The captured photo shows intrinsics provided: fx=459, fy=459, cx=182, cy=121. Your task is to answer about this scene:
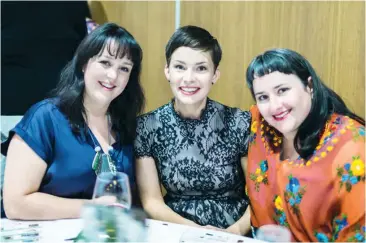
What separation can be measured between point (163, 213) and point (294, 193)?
0.46 meters

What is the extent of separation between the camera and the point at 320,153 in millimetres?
1298

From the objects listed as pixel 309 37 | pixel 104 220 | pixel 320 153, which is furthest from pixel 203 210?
pixel 309 37

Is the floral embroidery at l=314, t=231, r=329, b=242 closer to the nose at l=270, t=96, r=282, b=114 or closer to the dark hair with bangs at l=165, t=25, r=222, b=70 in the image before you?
the nose at l=270, t=96, r=282, b=114

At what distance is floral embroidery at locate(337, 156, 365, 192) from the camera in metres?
1.23

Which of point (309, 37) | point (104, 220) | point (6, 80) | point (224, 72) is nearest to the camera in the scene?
point (104, 220)

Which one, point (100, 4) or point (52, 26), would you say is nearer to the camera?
point (52, 26)

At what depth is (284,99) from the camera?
1.30 meters

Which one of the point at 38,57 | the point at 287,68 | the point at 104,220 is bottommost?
the point at 104,220

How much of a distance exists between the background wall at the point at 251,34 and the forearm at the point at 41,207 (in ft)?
3.47

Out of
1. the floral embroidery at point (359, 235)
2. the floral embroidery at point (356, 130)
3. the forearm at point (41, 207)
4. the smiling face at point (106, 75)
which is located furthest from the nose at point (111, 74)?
the floral embroidery at point (359, 235)

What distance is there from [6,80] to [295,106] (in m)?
1.71

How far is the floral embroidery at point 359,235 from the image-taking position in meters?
1.22

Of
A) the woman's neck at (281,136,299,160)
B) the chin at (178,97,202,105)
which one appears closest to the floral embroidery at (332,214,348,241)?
the woman's neck at (281,136,299,160)

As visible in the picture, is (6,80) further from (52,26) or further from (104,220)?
(104,220)
